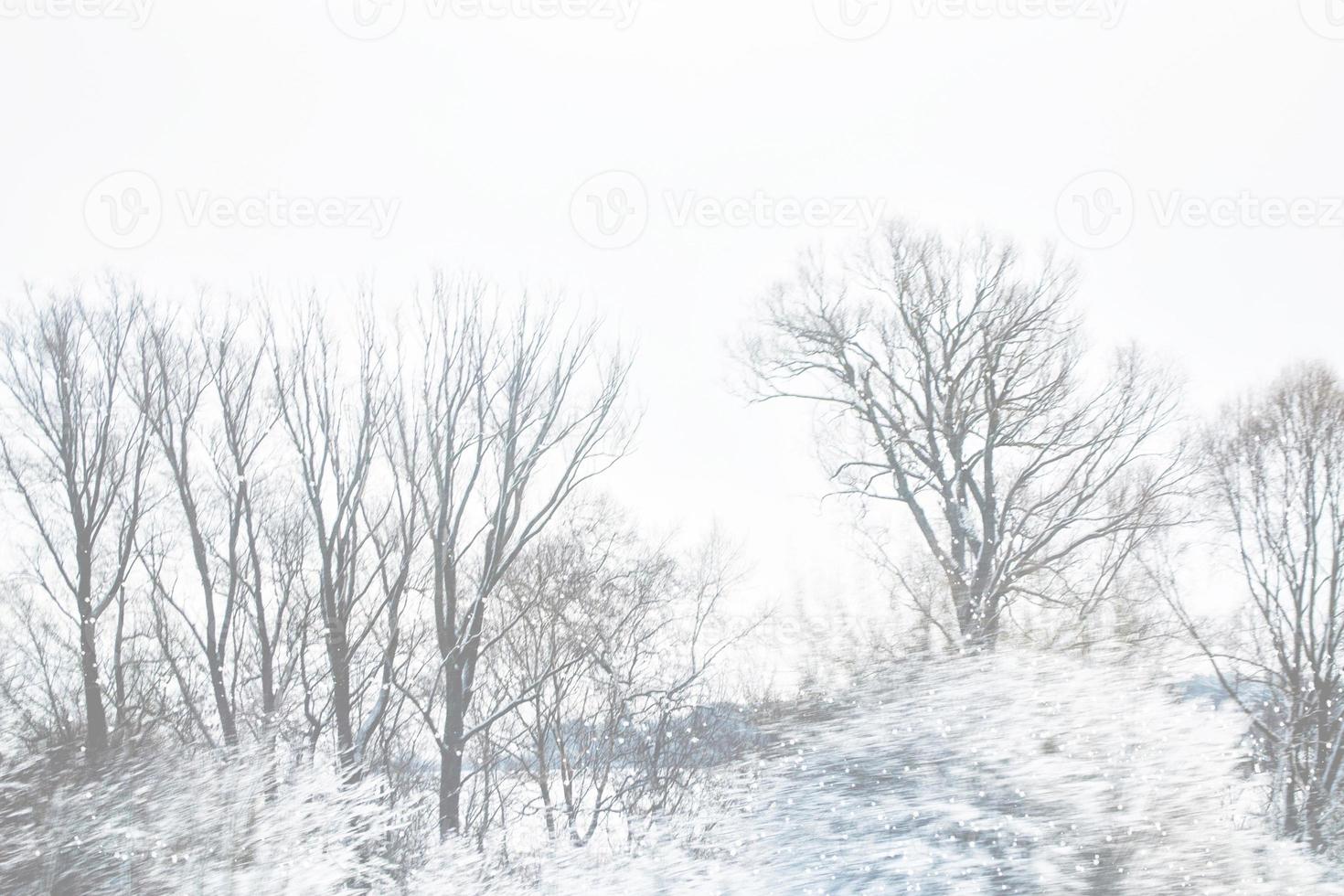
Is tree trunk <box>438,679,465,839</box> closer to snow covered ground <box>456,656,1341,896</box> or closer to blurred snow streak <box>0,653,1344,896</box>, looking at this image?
blurred snow streak <box>0,653,1344,896</box>

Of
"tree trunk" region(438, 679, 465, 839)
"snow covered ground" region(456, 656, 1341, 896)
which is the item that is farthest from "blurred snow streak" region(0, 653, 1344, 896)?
"tree trunk" region(438, 679, 465, 839)

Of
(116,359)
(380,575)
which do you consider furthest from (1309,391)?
(116,359)

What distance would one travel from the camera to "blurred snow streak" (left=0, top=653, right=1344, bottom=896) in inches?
160

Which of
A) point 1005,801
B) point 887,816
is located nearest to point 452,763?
point 887,816

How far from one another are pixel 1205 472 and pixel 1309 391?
6.78 ft

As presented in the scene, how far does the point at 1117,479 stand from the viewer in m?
13.8

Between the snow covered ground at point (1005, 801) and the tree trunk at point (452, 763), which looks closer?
the snow covered ground at point (1005, 801)

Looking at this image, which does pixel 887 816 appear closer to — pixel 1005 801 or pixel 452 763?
pixel 1005 801

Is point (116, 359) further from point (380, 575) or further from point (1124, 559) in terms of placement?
point (1124, 559)

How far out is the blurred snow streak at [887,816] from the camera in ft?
13.3

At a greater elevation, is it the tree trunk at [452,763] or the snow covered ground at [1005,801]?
the snow covered ground at [1005,801]

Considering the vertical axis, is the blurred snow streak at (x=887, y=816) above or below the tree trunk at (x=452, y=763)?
above

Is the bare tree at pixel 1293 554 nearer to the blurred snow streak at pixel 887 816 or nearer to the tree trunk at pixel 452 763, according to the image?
the blurred snow streak at pixel 887 816

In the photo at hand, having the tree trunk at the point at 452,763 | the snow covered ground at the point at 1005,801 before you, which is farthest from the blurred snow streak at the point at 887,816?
the tree trunk at the point at 452,763
